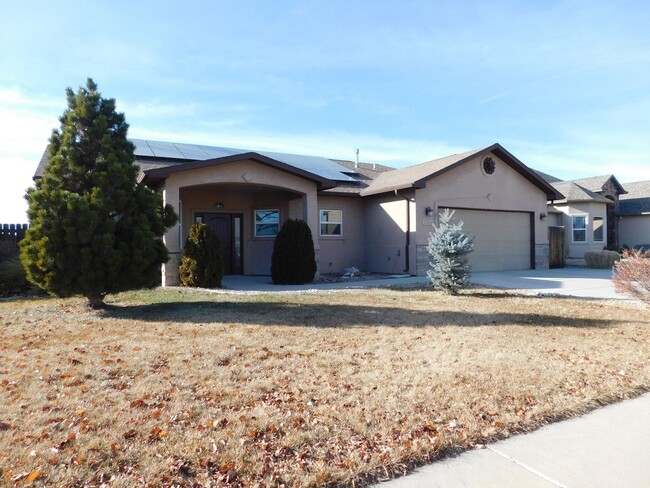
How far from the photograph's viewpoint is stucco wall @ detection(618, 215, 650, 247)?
28.2m

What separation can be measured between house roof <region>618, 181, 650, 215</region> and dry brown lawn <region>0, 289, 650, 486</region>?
2369 cm

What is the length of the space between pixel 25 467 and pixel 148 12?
9160 millimetres

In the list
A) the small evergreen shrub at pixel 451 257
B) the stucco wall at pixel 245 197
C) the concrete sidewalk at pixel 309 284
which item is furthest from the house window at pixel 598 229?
the stucco wall at pixel 245 197

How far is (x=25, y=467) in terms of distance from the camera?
307 centimetres

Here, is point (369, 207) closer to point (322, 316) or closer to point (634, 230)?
point (322, 316)

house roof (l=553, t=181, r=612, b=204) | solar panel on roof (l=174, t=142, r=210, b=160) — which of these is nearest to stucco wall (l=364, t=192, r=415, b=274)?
solar panel on roof (l=174, t=142, r=210, b=160)

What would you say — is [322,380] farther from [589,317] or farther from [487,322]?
[589,317]

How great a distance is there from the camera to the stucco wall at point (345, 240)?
681 inches

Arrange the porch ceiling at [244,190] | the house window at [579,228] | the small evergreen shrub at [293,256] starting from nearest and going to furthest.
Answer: the small evergreen shrub at [293,256], the porch ceiling at [244,190], the house window at [579,228]

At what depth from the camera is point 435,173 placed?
16.1 m

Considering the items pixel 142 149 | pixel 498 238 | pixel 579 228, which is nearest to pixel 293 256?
pixel 142 149

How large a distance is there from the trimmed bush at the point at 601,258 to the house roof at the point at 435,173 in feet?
10.5

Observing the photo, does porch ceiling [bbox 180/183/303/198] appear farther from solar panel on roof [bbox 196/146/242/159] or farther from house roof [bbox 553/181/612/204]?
house roof [bbox 553/181/612/204]

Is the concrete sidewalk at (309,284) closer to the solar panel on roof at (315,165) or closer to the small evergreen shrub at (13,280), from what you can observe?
the solar panel on roof at (315,165)
